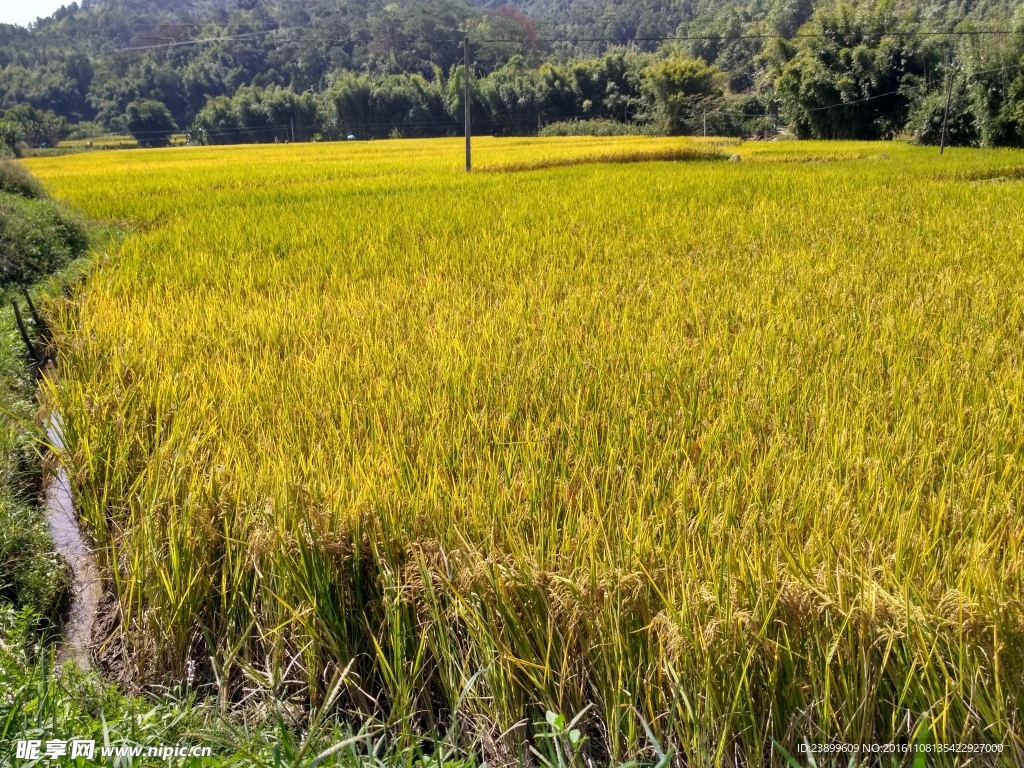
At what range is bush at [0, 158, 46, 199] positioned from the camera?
8.44 meters

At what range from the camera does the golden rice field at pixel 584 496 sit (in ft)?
4.49

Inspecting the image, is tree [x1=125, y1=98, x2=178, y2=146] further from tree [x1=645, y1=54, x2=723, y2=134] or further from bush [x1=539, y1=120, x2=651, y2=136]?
tree [x1=645, y1=54, x2=723, y2=134]

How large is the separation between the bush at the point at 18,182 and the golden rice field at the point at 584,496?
5283 millimetres

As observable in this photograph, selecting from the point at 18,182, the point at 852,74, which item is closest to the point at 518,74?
the point at 852,74

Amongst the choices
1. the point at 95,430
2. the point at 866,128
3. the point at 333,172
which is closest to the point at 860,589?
the point at 95,430

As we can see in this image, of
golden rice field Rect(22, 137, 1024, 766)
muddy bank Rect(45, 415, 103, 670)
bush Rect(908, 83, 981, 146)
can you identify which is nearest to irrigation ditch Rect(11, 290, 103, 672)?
muddy bank Rect(45, 415, 103, 670)

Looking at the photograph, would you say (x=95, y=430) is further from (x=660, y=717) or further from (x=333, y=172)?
(x=333, y=172)

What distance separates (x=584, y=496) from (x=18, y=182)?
31.4ft

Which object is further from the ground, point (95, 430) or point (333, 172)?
point (333, 172)

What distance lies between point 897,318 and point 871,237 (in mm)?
2733

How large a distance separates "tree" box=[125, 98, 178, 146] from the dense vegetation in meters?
0.15

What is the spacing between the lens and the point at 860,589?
4.60 ft

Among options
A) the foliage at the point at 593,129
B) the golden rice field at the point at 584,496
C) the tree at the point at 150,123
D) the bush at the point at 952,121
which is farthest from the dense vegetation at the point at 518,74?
the golden rice field at the point at 584,496

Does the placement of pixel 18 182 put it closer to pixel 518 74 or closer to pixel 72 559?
pixel 72 559
